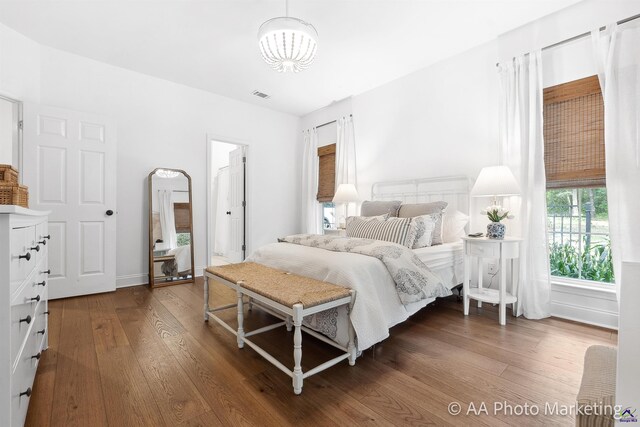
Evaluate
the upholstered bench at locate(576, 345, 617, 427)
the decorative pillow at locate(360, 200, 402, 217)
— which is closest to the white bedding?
the decorative pillow at locate(360, 200, 402, 217)

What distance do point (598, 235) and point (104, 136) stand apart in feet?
17.0

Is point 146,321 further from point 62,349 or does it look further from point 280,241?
point 280,241

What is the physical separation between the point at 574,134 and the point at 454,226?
130cm

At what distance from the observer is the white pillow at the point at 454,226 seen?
10.5ft

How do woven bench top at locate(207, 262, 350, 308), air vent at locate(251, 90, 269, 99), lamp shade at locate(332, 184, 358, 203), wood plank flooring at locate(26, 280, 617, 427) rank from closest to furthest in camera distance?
wood plank flooring at locate(26, 280, 617, 427), woven bench top at locate(207, 262, 350, 308), lamp shade at locate(332, 184, 358, 203), air vent at locate(251, 90, 269, 99)

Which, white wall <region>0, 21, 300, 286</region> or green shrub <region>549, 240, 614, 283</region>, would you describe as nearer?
green shrub <region>549, 240, 614, 283</region>

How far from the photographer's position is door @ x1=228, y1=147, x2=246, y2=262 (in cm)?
505

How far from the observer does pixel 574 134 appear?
255 cm

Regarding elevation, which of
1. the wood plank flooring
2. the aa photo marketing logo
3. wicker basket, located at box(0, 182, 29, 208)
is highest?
wicker basket, located at box(0, 182, 29, 208)

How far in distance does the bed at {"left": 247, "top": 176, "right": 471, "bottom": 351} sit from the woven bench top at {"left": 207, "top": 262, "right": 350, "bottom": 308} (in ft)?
0.31

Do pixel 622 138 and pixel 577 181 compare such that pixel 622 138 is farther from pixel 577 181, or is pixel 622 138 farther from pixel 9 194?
pixel 9 194

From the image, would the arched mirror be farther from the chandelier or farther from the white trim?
the white trim

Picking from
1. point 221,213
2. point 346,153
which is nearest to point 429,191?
point 346,153

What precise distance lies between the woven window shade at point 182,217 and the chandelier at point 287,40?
259 centimetres
